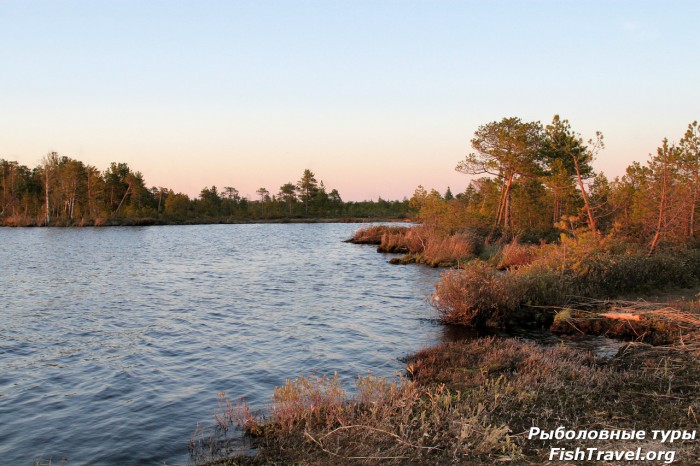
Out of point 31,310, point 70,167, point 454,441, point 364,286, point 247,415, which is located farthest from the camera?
point 70,167

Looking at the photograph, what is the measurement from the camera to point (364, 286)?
2333 cm

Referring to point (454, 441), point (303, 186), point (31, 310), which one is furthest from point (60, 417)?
point (303, 186)

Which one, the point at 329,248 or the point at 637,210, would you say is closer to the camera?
the point at 637,210

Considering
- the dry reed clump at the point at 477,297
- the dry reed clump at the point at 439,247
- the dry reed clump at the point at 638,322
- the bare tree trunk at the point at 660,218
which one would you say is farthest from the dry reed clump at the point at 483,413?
the dry reed clump at the point at 439,247

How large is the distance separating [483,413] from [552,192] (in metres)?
36.1

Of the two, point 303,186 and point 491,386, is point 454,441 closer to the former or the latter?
point 491,386

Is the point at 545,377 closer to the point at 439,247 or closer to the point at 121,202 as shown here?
the point at 439,247

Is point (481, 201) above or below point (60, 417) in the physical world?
above

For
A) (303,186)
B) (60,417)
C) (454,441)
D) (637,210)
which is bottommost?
(60,417)

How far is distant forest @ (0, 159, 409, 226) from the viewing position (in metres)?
78.7

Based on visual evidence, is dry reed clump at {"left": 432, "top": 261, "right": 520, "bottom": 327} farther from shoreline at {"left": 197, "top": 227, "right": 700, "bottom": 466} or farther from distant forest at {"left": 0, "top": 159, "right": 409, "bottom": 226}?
distant forest at {"left": 0, "top": 159, "right": 409, "bottom": 226}

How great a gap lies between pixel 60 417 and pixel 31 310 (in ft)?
34.9

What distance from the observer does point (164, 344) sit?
42.9 feet

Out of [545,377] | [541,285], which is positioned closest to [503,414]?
[545,377]
